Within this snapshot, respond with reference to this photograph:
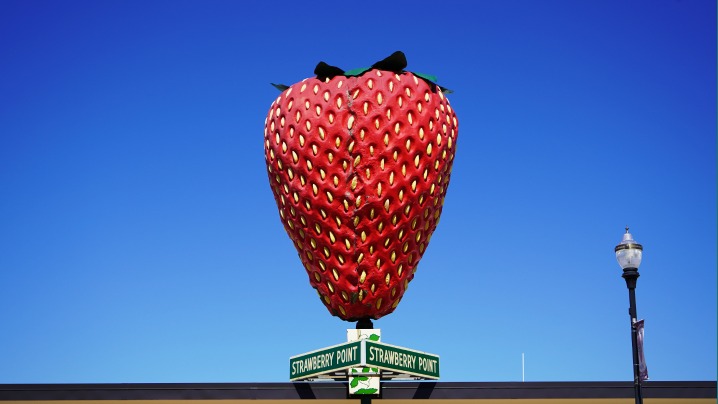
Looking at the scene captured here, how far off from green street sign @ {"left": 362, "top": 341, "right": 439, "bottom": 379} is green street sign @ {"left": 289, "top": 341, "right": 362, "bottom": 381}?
180 mm

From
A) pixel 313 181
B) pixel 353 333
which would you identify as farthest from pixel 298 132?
pixel 353 333

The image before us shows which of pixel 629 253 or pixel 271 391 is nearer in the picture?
pixel 629 253

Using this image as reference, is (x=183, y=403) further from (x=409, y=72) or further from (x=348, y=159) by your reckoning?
(x=409, y=72)

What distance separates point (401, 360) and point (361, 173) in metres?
2.77

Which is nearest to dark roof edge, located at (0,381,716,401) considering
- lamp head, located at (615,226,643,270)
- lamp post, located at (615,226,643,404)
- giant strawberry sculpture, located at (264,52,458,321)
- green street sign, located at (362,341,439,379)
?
green street sign, located at (362,341,439,379)

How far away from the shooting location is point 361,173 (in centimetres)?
1118

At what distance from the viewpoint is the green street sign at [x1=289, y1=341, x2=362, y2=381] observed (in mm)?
11602

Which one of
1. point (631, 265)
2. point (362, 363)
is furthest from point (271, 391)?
point (631, 265)

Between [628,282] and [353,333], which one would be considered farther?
[353,333]

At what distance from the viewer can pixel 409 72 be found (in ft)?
39.0

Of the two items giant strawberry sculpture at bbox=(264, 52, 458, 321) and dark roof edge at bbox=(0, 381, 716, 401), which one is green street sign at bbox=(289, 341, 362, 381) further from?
dark roof edge at bbox=(0, 381, 716, 401)

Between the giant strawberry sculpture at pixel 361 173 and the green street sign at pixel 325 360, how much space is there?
516 millimetres

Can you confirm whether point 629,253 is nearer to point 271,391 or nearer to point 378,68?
point 378,68

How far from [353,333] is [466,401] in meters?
2.67
